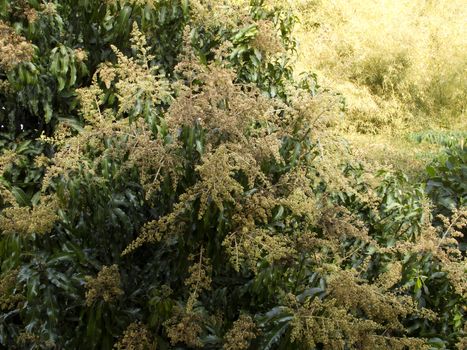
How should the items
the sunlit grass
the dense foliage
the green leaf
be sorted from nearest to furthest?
1. the dense foliage
2. the green leaf
3. the sunlit grass

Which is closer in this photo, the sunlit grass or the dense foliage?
the dense foliage

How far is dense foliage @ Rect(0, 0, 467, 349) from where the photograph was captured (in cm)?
175

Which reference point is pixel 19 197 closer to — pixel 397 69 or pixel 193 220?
pixel 193 220

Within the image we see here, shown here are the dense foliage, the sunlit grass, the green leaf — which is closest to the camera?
the dense foliage

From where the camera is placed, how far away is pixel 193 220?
1804 mm

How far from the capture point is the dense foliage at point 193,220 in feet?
5.75

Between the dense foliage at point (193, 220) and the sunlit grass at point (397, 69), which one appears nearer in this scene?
the dense foliage at point (193, 220)

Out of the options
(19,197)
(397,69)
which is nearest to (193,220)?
(19,197)

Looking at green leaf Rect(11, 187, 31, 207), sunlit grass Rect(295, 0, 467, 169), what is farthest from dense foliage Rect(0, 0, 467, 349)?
sunlit grass Rect(295, 0, 467, 169)

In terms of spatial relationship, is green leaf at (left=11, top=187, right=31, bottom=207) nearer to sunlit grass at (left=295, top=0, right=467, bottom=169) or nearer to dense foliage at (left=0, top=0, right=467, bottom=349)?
dense foliage at (left=0, top=0, right=467, bottom=349)

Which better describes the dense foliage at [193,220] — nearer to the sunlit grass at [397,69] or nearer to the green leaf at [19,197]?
the green leaf at [19,197]

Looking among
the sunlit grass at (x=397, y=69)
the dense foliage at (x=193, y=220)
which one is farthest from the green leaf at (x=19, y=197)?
the sunlit grass at (x=397, y=69)

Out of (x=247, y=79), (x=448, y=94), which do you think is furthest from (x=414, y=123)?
(x=247, y=79)

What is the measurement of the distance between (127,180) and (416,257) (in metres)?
1.02
